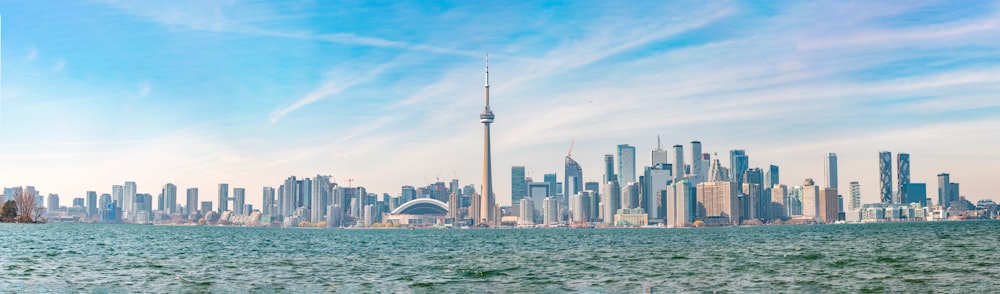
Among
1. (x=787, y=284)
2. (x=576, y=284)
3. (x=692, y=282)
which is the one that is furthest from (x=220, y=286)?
(x=787, y=284)

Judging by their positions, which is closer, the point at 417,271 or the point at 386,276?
the point at 386,276

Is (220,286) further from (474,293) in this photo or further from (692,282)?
(692,282)

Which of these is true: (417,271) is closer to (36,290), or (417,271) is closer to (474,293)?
(474,293)

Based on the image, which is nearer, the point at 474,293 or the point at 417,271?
the point at 474,293

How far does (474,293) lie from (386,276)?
15040mm

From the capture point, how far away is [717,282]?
5981 cm

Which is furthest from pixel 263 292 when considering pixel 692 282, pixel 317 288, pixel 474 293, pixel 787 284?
pixel 787 284

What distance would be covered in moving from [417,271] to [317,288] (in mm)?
16714

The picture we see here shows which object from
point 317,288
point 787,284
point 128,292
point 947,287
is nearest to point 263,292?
point 317,288

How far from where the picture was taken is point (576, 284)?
59.7m

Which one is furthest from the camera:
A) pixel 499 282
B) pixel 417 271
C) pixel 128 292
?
pixel 417 271

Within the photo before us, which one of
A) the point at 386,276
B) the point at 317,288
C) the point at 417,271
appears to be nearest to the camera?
the point at 317,288

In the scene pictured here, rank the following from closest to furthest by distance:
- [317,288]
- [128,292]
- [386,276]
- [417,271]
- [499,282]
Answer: [128,292], [317,288], [499,282], [386,276], [417,271]

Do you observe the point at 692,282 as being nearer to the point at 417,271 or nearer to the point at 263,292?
the point at 417,271
